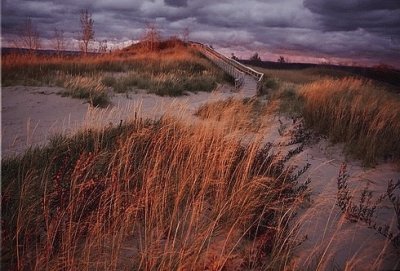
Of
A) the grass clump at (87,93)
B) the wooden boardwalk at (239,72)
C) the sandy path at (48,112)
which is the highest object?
the wooden boardwalk at (239,72)

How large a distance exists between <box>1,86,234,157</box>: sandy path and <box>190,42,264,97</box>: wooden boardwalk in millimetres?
3621

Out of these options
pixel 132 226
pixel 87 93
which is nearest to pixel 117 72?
pixel 87 93

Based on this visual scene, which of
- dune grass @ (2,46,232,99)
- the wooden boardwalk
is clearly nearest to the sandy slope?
dune grass @ (2,46,232,99)

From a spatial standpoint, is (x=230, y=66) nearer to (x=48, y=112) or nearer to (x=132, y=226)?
(x=48, y=112)

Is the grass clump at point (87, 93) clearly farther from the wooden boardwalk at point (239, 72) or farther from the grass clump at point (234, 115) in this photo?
the wooden boardwalk at point (239, 72)

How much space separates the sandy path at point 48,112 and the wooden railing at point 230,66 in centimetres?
545

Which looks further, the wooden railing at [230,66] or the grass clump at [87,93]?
the wooden railing at [230,66]

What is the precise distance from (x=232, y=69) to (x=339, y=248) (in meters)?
17.0

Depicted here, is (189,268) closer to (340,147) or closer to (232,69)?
(340,147)

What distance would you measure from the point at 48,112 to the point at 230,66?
13543 mm

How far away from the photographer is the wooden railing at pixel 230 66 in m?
17.1

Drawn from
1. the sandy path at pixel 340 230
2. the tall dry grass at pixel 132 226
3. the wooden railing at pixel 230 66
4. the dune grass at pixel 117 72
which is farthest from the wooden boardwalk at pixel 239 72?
the tall dry grass at pixel 132 226

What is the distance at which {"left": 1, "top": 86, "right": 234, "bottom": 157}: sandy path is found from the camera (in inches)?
236

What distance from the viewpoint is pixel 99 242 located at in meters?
2.84
